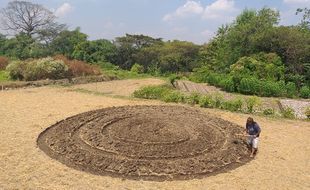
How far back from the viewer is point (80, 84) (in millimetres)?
25516

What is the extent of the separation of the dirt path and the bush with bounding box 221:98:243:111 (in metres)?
0.90

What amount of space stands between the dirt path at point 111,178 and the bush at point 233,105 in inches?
35.3

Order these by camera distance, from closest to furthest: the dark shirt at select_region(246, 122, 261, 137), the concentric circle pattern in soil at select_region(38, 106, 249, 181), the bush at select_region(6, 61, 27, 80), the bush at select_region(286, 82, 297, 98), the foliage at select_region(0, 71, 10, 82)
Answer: the concentric circle pattern in soil at select_region(38, 106, 249, 181) → the dark shirt at select_region(246, 122, 261, 137) → the bush at select_region(286, 82, 297, 98) → the bush at select_region(6, 61, 27, 80) → the foliage at select_region(0, 71, 10, 82)

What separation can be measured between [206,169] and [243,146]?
233 cm

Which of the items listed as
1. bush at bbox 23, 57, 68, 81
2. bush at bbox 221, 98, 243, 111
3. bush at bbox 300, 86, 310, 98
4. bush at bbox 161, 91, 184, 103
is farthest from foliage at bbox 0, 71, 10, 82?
bush at bbox 300, 86, 310, 98

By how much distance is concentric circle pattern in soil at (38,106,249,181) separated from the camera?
9.06 metres

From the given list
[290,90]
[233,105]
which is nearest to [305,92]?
[290,90]

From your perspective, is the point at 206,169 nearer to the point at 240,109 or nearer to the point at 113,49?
the point at 240,109

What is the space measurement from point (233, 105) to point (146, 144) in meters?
7.01

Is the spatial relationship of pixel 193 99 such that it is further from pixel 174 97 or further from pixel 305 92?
pixel 305 92

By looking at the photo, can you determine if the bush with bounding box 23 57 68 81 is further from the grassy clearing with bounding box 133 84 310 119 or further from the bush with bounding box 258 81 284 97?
the bush with bounding box 258 81 284 97

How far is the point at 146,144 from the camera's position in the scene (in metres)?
10.7

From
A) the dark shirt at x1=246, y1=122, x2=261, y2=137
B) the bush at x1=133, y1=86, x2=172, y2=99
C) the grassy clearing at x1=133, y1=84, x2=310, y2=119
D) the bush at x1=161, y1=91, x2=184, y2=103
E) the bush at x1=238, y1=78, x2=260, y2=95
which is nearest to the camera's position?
the dark shirt at x1=246, y1=122, x2=261, y2=137

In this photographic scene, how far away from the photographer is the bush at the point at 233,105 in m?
16.3
